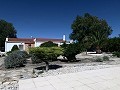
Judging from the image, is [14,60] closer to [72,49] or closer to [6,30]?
[72,49]

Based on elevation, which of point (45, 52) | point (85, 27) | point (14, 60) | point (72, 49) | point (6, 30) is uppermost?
point (6, 30)

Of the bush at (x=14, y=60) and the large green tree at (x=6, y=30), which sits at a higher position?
the large green tree at (x=6, y=30)

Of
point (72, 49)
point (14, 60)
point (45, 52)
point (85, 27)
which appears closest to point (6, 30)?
point (85, 27)

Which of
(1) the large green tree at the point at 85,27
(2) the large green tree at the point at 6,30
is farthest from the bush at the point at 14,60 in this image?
(2) the large green tree at the point at 6,30

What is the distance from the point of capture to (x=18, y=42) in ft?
137

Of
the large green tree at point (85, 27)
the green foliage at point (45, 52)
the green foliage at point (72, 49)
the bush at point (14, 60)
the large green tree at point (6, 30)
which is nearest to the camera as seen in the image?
the green foliage at point (45, 52)

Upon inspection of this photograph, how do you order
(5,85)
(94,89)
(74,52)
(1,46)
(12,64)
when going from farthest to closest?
(1,46) → (74,52) → (12,64) → (5,85) → (94,89)

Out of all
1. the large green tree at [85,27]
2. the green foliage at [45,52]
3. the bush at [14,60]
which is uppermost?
the large green tree at [85,27]

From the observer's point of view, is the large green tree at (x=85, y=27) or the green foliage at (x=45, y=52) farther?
the large green tree at (x=85, y=27)

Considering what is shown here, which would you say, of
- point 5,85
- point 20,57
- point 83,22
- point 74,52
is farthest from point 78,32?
point 5,85

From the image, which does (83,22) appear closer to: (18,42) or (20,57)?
(18,42)

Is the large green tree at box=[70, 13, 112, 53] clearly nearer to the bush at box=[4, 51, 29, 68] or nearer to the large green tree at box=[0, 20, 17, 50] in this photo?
the large green tree at box=[0, 20, 17, 50]

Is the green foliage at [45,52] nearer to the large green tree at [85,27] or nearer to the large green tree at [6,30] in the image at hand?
the large green tree at [85,27]

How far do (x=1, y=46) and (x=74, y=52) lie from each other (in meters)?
40.3
